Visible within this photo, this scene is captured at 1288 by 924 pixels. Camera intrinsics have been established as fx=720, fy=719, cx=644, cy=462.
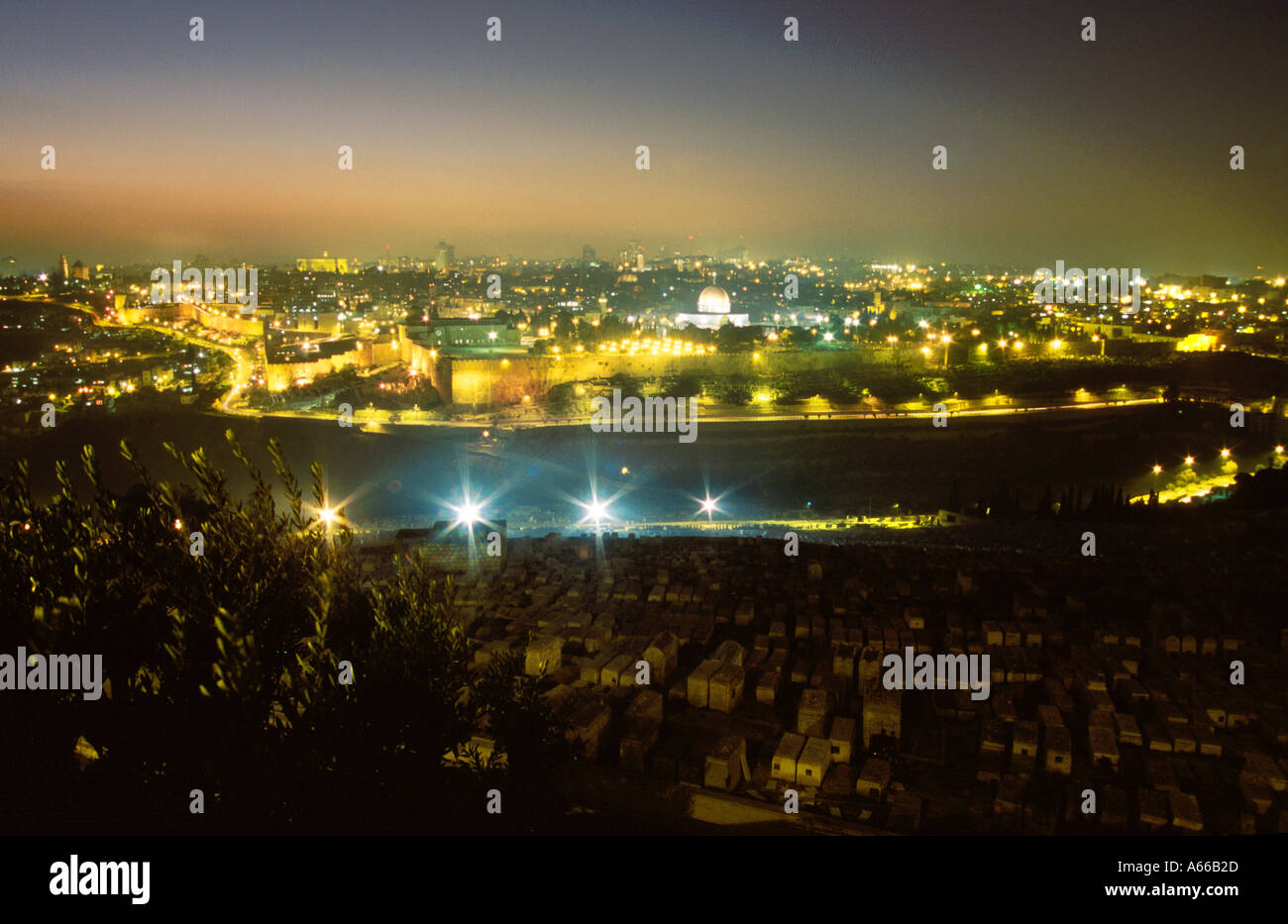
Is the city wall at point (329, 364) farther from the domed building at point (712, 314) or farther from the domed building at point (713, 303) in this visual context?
the domed building at point (713, 303)

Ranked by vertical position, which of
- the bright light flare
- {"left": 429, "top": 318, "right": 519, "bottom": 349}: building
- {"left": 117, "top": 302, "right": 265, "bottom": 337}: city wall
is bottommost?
the bright light flare

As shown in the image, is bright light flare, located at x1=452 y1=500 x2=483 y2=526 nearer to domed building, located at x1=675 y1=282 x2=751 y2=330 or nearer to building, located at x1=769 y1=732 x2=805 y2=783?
building, located at x1=769 y1=732 x2=805 y2=783

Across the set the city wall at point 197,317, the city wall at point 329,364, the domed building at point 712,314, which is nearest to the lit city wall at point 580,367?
the city wall at point 329,364

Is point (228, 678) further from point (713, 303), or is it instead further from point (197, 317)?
point (197, 317)

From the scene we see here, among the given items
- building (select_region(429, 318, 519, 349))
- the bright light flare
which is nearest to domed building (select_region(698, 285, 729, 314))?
building (select_region(429, 318, 519, 349))

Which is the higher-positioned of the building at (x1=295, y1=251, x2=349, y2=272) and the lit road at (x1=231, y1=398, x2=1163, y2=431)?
the building at (x1=295, y1=251, x2=349, y2=272)

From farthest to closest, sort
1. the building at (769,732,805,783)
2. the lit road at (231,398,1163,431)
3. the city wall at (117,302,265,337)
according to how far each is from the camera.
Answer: the city wall at (117,302,265,337) < the lit road at (231,398,1163,431) < the building at (769,732,805,783)

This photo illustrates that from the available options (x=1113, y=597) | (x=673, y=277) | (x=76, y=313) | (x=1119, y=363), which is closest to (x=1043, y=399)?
(x=1119, y=363)

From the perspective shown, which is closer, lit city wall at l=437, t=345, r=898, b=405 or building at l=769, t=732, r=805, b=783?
building at l=769, t=732, r=805, b=783

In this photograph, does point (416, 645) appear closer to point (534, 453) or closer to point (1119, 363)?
point (534, 453)
